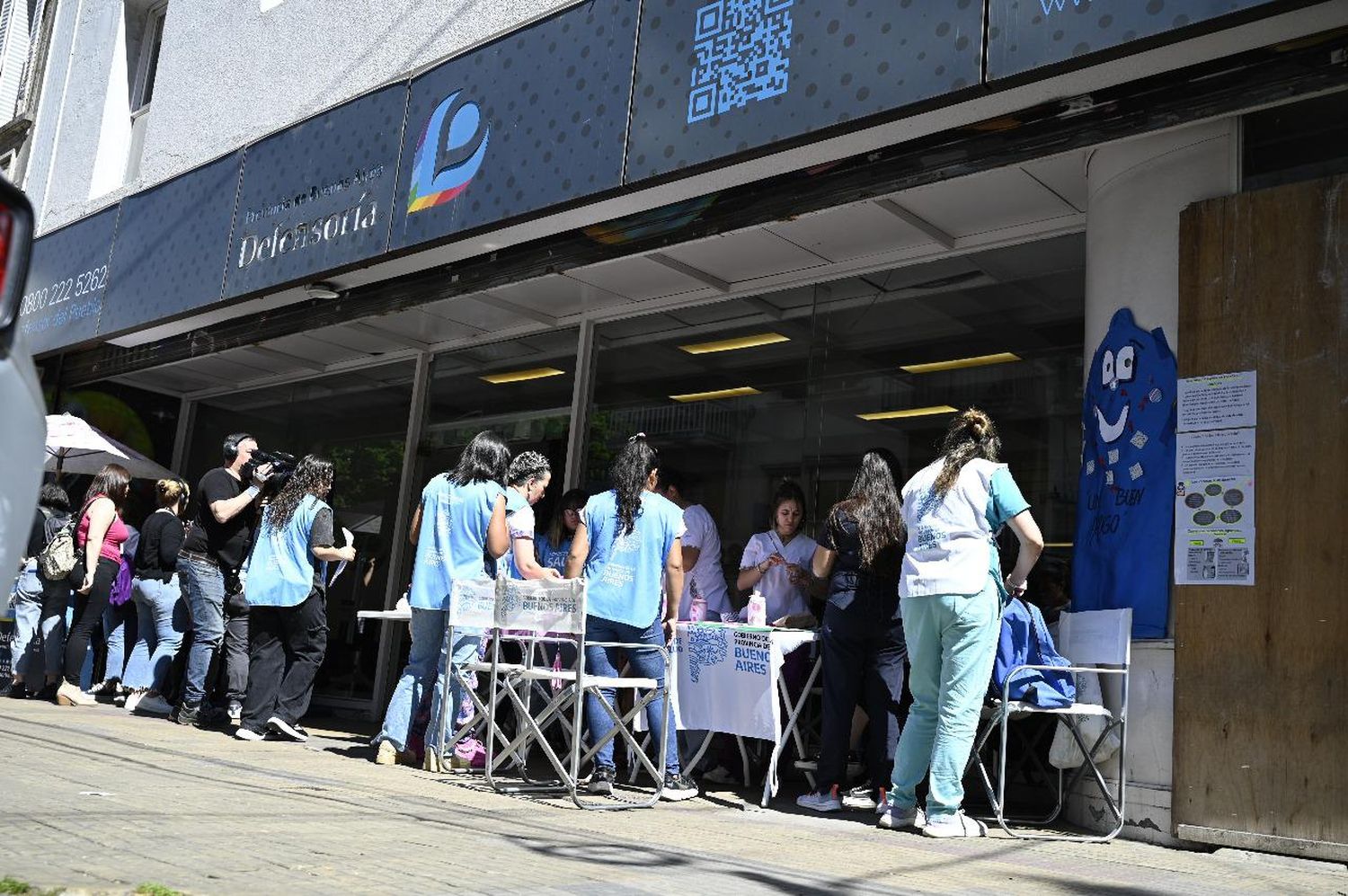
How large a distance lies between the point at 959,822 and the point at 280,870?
3014 millimetres

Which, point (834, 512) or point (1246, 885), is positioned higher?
point (834, 512)

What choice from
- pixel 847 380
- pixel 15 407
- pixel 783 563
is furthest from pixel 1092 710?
pixel 15 407

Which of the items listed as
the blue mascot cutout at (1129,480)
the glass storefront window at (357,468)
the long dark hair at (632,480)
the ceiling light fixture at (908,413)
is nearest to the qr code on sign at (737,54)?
the long dark hair at (632,480)

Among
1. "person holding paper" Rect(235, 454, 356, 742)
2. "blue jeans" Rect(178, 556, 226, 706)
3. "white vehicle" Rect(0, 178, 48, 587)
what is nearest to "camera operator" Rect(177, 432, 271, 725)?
"blue jeans" Rect(178, 556, 226, 706)

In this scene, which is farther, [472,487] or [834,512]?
[472,487]

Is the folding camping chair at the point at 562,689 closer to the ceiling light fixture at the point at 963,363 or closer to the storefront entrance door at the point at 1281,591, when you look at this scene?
the storefront entrance door at the point at 1281,591

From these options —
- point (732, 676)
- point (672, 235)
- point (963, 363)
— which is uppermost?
point (672, 235)

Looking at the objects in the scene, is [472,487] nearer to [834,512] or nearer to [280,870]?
[834,512]

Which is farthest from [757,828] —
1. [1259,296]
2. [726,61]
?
[726,61]

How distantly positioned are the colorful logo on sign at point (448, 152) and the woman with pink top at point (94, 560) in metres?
3.55

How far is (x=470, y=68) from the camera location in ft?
27.5

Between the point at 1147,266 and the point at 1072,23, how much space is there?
123cm

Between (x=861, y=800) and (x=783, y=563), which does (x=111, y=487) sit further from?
(x=861, y=800)

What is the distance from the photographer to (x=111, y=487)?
9.87m
